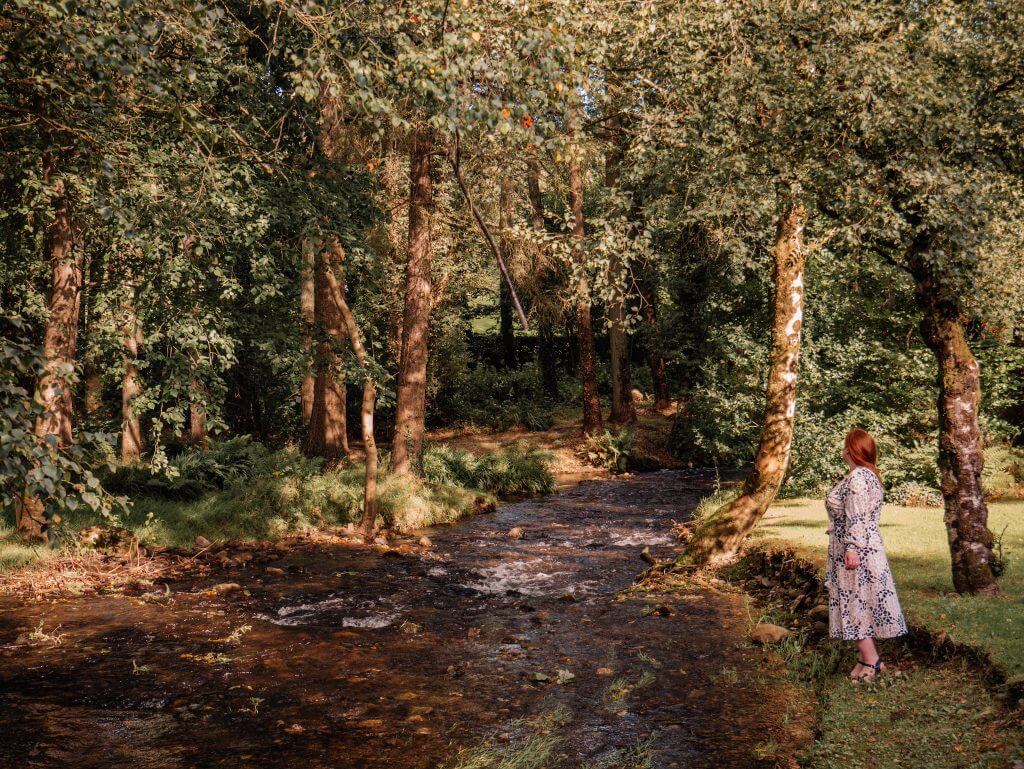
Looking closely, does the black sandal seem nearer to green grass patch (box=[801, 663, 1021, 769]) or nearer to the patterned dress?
green grass patch (box=[801, 663, 1021, 769])

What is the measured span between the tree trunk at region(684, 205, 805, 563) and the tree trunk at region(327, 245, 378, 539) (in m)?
5.99

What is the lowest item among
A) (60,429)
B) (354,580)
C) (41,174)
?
(354,580)

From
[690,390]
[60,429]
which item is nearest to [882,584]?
[60,429]

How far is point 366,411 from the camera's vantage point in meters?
14.8

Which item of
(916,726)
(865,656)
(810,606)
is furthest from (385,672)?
(810,606)

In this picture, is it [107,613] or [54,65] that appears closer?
[54,65]

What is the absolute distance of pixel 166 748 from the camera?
20.1ft

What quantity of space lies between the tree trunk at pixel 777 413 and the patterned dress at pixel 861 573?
4.45 meters

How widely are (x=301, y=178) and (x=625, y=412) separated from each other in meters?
19.5

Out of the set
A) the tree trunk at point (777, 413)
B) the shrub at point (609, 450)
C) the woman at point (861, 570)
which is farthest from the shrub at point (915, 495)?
the shrub at point (609, 450)

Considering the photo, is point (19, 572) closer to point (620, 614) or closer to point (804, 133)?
point (620, 614)

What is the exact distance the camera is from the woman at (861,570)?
7129mm

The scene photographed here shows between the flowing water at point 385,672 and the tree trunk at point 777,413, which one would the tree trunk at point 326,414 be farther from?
the tree trunk at point 777,413

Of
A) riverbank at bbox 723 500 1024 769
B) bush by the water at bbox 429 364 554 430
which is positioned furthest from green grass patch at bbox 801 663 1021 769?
bush by the water at bbox 429 364 554 430
